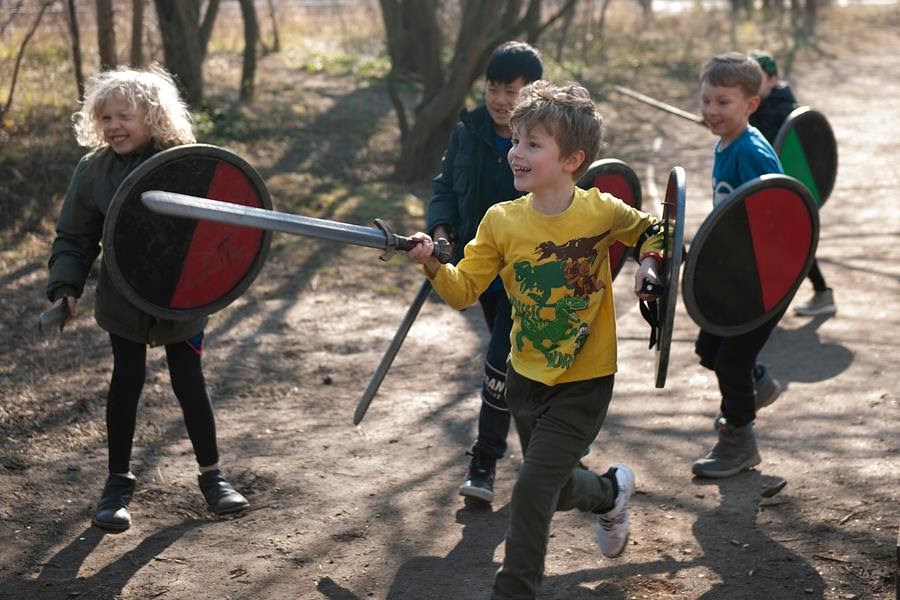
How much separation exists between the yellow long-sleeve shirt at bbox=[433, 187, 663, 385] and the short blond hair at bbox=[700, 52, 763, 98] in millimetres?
1216

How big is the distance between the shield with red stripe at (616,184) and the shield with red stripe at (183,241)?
119 centimetres

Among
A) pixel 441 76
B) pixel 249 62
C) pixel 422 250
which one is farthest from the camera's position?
pixel 249 62

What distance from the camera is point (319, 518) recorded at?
13.3ft

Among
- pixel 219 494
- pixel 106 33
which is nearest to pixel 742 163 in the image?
pixel 219 494

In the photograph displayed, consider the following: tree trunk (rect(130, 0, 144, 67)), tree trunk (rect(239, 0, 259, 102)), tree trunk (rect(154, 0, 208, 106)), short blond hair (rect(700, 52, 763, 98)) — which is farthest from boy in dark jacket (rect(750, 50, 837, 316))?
tree trunk (rect(239, 0, 259, 102))

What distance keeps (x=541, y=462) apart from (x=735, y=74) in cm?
187

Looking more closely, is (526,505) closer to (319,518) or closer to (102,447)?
(319,518)

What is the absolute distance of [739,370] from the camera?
4195 millimetres

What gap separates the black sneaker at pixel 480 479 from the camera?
4.10 m

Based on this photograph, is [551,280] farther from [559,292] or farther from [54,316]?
[54,316]

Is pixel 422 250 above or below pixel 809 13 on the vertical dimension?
above

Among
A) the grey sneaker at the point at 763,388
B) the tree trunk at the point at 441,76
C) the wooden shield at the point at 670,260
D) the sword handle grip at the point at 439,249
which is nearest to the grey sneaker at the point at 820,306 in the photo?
the grey sneaker at the point at 763,388

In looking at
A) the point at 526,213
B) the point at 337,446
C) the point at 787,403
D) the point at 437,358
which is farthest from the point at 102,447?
the point at 787,403

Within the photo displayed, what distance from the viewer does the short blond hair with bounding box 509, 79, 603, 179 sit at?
3217 mm
